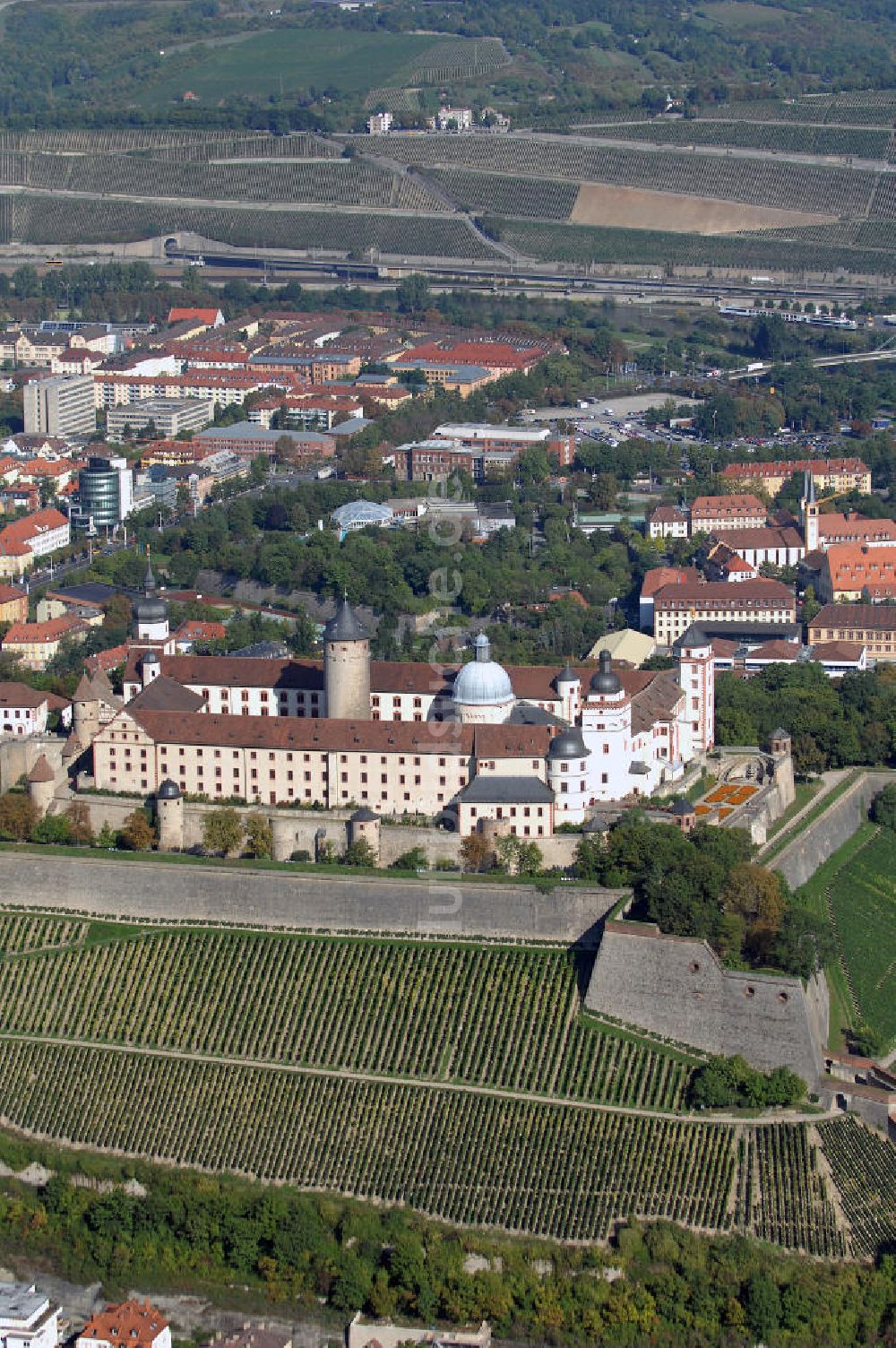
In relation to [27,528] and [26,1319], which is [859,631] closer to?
[27,528]

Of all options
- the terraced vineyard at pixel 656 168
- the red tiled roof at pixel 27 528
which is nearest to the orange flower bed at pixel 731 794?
the red tiled roof at pixel 27 528

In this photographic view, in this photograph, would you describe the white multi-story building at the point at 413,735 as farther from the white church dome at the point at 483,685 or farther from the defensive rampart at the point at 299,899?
the defensive rampart at the point at 299,899

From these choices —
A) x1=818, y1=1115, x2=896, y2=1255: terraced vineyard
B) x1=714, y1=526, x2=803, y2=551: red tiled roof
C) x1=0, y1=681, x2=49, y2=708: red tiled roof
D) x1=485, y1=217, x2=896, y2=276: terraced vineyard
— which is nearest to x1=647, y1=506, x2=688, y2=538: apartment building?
x1=714, y1=526, x2=803, y2=551: red tiled roof

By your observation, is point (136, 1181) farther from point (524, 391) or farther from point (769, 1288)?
point (524, 391)

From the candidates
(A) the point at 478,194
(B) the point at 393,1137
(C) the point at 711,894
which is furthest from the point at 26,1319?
(A) the point at 478,194

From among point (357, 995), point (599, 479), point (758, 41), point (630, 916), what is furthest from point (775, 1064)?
point (758, 41)
